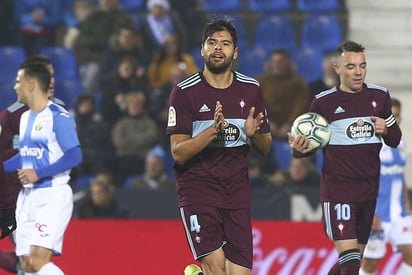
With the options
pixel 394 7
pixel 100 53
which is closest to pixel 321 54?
pixel 394 7

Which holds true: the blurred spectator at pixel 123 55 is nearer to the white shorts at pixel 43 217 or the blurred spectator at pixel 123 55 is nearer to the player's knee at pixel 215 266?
the white shorts at pixel 43 217

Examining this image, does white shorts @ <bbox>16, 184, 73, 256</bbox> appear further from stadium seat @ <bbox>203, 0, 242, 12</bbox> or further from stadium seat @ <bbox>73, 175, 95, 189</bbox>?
stadium seat @ <bbox>203, 0, 242, 12</bbox>

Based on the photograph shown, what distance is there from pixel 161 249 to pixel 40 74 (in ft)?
9.35

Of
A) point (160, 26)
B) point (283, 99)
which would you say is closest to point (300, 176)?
point (283, 99)

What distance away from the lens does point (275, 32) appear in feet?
50.8

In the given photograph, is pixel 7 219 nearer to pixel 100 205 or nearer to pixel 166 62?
pixel 100 205

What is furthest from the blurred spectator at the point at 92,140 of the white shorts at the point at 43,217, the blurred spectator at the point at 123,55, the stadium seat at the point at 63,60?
the white shorts at the point at 43,217

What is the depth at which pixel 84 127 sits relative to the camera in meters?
13.5

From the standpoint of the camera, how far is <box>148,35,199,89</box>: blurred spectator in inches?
562

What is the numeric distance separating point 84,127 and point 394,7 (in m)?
4.64

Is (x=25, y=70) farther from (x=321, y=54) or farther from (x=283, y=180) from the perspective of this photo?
(x=321, y=54)

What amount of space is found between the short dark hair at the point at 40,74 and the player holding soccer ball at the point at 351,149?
2079mm

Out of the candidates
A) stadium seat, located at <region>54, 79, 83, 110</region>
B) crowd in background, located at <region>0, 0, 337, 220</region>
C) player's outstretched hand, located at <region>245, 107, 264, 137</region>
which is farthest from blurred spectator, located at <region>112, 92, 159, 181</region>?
player's outstretched hand, located at <region>245, 107, 264, 137</region>

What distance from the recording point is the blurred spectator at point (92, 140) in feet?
43.3
